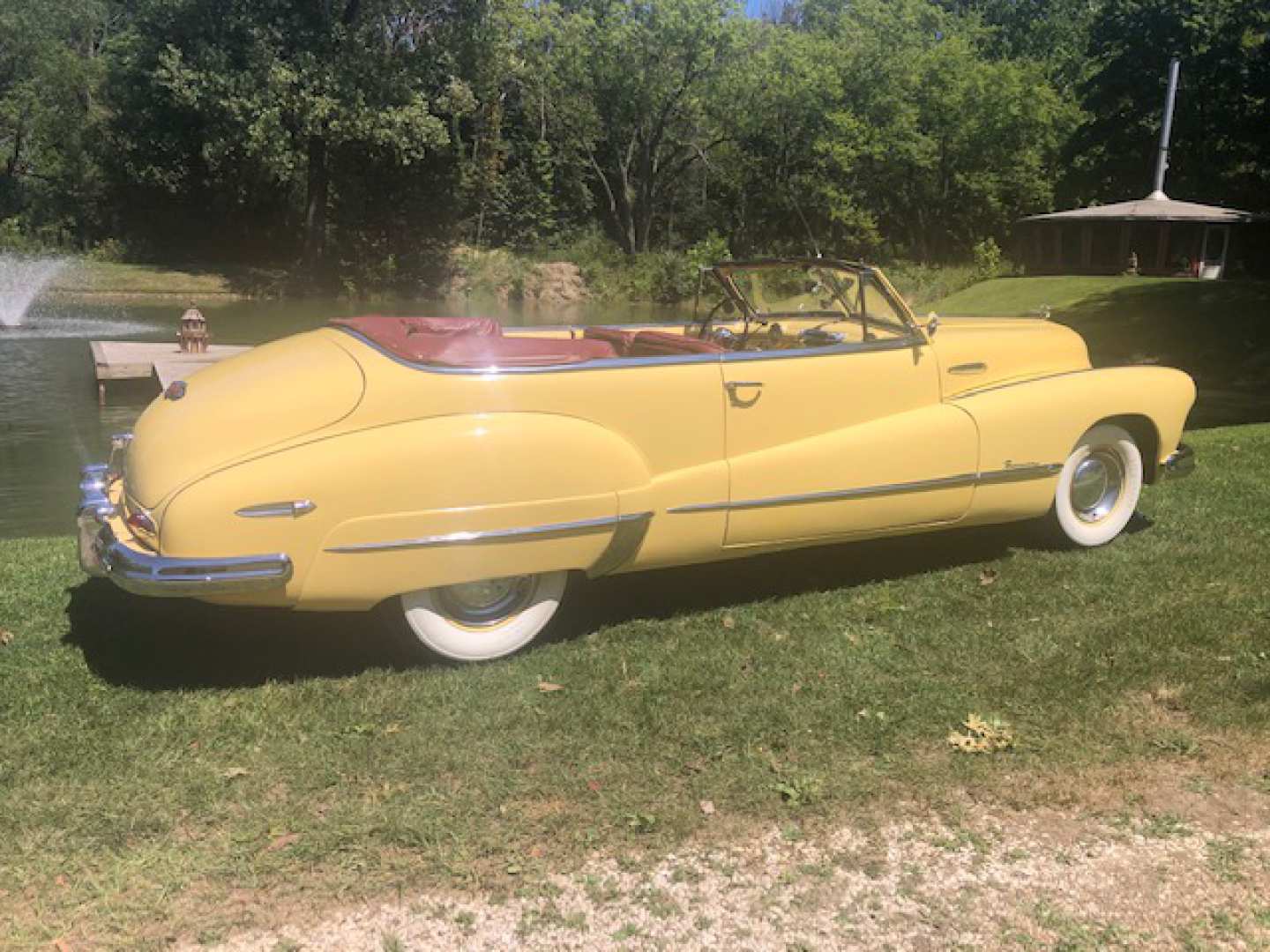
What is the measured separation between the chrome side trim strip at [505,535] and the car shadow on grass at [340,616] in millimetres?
667

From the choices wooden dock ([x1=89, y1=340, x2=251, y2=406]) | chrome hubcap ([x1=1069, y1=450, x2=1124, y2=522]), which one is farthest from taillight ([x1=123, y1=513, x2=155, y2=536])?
wooden dock ([x1=89, y1=340, x2=251, y2=406])

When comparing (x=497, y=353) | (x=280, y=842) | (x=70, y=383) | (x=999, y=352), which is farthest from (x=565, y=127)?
(x=280, y=842)

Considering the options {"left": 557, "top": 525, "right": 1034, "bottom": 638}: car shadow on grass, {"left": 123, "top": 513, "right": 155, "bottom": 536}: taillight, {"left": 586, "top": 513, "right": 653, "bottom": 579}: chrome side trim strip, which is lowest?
{"left": 557, "top": 525, "right": 1034, "bottom": 638}: car shadow on grass

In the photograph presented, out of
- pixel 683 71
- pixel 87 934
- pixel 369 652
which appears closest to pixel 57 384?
pixel 369 652

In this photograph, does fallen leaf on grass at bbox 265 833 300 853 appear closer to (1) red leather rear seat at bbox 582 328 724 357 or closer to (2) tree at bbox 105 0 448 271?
(1) red leather rear seat at bbox 582 328 724 357

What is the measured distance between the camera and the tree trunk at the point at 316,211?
110 ft

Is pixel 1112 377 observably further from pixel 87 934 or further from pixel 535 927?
pixel 87 934

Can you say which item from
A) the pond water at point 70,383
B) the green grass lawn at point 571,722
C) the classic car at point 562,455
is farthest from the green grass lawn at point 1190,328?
the pond water at point 70,383

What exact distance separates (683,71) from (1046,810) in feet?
130

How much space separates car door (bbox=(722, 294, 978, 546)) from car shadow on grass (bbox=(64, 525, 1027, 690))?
0.53 metres

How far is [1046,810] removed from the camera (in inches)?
120

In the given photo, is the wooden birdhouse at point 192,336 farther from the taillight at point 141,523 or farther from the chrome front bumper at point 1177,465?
the chrome front bumper at point 1177,465

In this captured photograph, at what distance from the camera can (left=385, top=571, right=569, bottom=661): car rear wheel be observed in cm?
386

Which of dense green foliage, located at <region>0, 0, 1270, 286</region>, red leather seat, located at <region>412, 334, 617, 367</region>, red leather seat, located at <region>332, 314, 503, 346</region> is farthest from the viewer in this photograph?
dense green foliage, located at <region>0, 0, 1270, 286</region>
